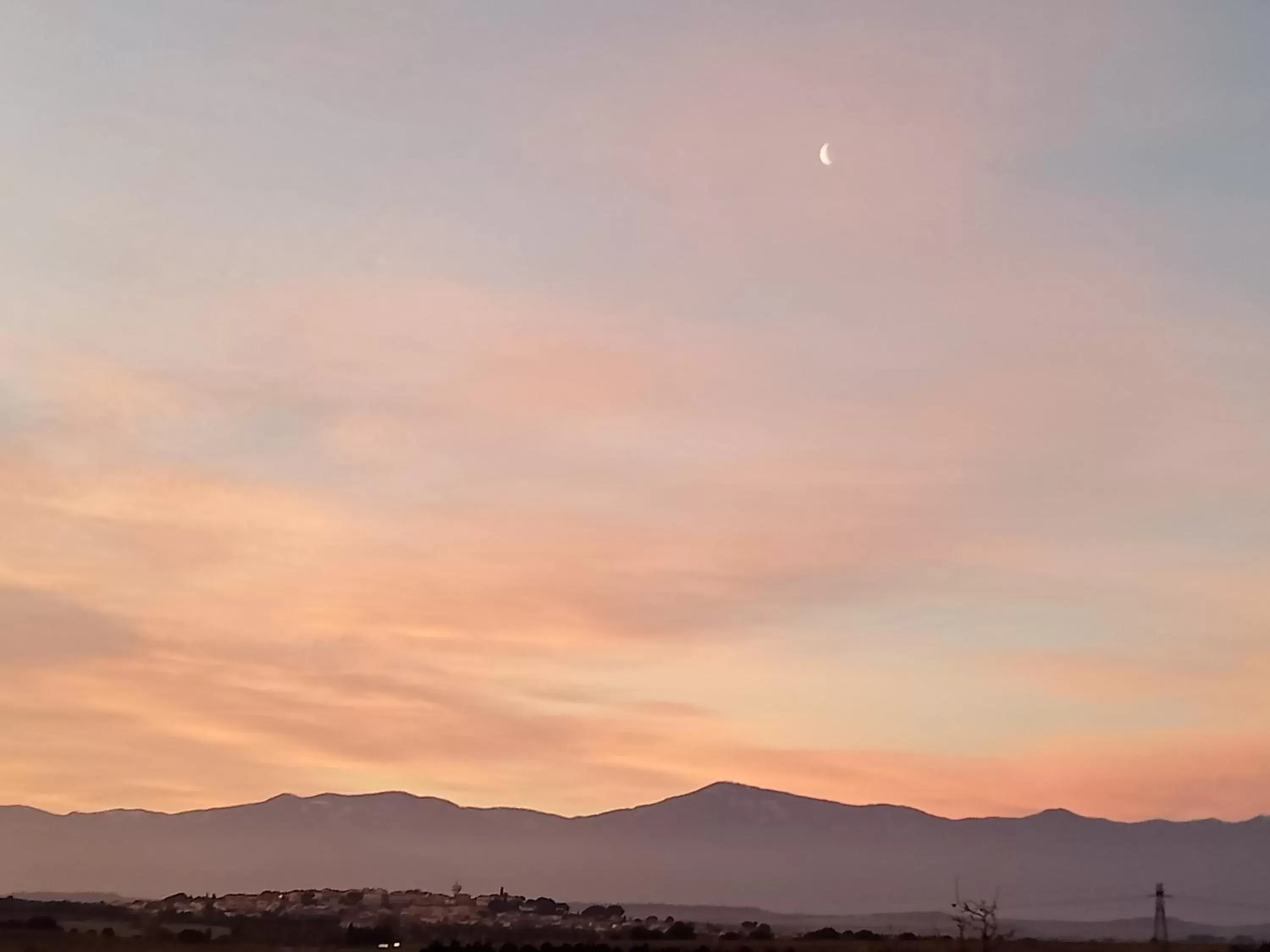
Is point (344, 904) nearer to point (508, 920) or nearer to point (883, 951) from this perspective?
point (508, 920)

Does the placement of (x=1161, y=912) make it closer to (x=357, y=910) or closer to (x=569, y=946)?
(x=569, y=946)

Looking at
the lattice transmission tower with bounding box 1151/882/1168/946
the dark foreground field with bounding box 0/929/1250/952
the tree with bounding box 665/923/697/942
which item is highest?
the lattice transmission tower with bounding box 1151/882/1168/946

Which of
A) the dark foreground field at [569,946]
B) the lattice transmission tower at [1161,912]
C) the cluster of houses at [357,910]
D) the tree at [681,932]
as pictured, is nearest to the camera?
the dark foreground field at [569,946]

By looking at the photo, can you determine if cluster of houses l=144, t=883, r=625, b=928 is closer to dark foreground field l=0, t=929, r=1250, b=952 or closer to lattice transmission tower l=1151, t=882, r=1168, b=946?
dark foreground field l=0, t=929, r=1250, b=952

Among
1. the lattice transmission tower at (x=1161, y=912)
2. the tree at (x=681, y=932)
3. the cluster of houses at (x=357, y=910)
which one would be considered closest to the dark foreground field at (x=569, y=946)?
the lattice transmission tower at (x=1161, y=912)

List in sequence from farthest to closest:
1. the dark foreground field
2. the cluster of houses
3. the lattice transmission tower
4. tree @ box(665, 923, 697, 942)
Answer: the cluster of houses → tree @ box(665, 923, 697, 942) → the lattice transmission tower → the dark foreground field

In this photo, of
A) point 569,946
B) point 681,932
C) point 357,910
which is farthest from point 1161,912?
point 357,910

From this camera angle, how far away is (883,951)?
99.1 m

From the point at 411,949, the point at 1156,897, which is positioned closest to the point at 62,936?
the point at 411,949

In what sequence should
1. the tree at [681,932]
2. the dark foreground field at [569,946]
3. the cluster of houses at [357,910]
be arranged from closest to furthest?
1. the dark foreground field at [569,946]
2. the tree at [681,932]
3. the cluster of houses at [357,910]

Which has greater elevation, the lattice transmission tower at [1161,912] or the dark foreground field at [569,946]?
the lattice transmission tower at [1161,912]

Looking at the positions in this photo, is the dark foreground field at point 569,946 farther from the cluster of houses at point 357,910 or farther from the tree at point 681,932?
the cluster of houses at point 357,910

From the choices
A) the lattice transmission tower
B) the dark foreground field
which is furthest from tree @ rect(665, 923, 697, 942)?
the lattice transmission tower

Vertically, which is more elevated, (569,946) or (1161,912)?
(1161,912)
